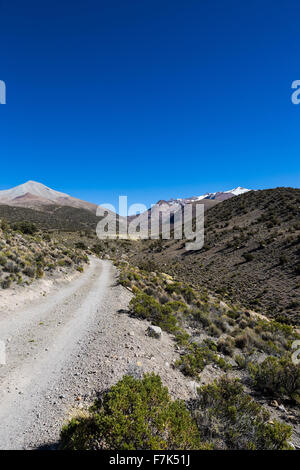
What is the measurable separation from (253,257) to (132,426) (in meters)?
30.9

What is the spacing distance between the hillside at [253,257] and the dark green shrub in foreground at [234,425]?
55.0 ft

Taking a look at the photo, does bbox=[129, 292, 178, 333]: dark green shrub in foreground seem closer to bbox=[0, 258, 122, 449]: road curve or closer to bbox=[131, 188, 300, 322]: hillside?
bbox=[0, 258, 122, 449]: road curve

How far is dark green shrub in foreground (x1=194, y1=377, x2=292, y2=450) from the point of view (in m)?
3.84

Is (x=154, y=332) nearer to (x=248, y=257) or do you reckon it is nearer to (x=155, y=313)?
(x=155, y=313)

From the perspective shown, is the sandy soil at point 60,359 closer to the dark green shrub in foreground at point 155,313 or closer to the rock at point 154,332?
the rock at point 154,332

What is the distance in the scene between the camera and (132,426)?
323cm

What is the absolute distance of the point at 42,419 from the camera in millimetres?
4355

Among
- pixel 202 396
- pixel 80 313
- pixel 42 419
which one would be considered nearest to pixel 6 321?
pixel 80 313

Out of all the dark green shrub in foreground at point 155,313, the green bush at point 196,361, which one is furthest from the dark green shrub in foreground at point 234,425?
the dark green shrub in foreground at point 155,313

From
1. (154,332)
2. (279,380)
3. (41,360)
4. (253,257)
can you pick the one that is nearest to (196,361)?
(154,332)

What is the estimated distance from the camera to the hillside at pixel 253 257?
21953 millimetres
